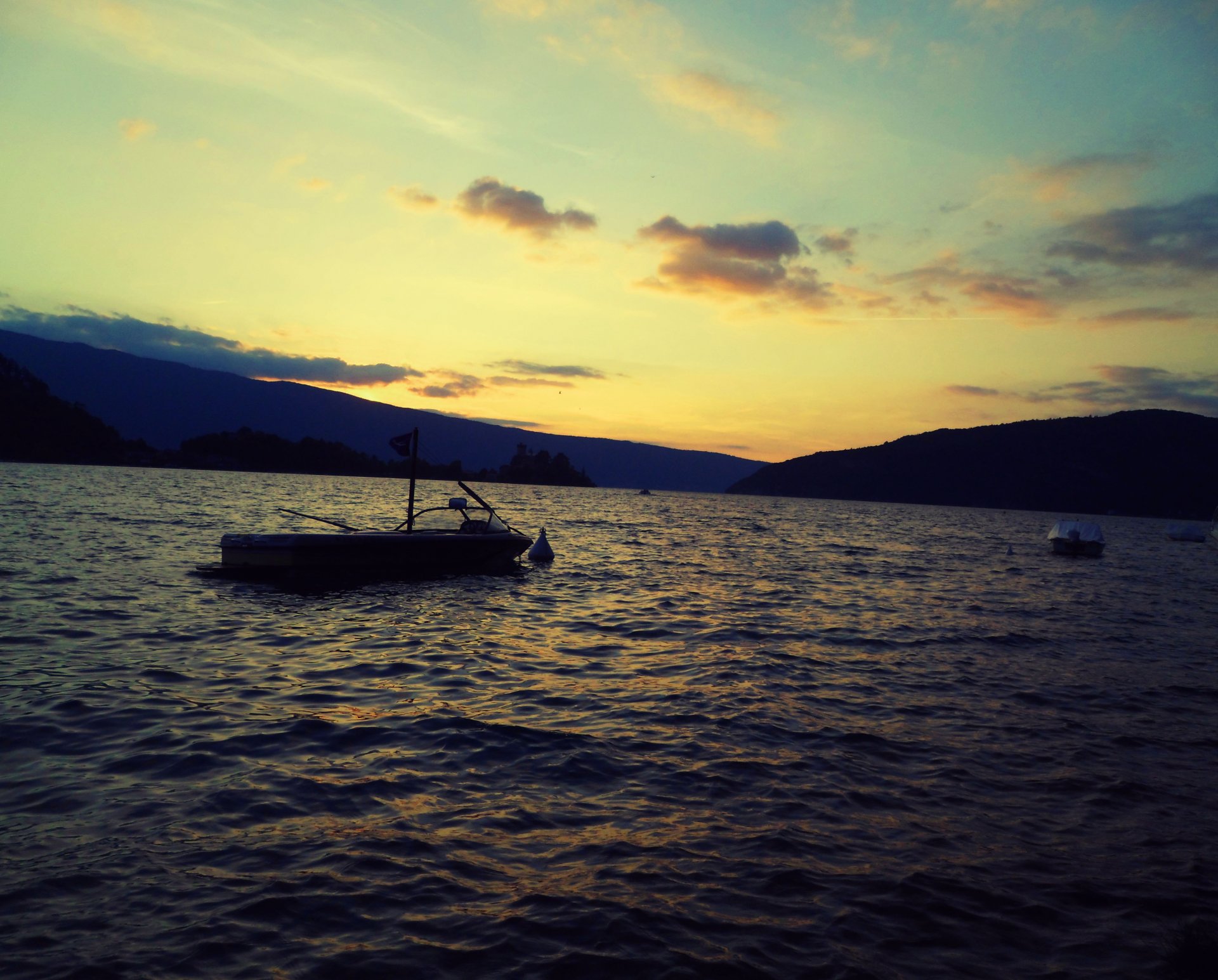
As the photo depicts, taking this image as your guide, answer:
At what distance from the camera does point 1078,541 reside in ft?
163

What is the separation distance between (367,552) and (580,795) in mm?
16767

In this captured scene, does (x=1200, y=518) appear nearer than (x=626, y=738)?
No

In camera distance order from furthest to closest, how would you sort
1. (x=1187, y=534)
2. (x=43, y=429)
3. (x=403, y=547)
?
(x=43, y=429)
(x=1187, y=534)
(x=403, y=547)

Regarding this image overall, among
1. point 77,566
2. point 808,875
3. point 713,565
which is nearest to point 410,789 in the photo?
point 808,875

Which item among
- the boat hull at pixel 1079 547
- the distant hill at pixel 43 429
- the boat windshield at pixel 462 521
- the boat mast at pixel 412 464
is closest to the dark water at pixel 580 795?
the boat mast at pixel 412 464

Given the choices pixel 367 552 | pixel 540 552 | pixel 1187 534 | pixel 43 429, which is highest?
pixel 43 429

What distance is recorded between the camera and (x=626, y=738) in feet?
29.5

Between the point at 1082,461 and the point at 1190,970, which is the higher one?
the point at 1082,461

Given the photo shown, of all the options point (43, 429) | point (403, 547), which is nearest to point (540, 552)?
point (403, 547)

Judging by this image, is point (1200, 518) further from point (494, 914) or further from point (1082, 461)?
point (494, 914)

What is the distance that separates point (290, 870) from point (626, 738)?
4437 millimetres

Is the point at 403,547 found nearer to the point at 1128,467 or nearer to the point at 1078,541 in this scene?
the point at 1078,541

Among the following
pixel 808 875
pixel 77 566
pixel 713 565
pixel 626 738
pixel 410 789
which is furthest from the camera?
pixel 713 565

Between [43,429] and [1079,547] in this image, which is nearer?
[1079,547]
